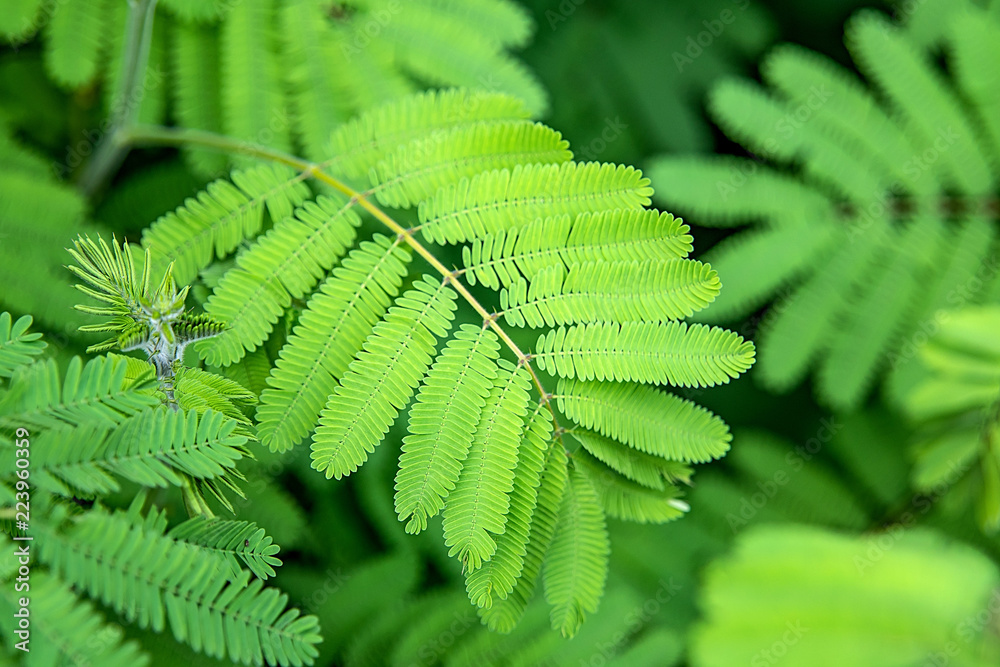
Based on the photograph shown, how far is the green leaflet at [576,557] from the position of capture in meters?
1.61

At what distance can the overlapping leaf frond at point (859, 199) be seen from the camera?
296 centimetres

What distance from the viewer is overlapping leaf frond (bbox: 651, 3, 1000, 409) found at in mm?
2965

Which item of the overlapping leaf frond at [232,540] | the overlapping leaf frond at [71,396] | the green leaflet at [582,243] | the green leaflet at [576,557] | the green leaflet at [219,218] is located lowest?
the green leaflet at [576,557]

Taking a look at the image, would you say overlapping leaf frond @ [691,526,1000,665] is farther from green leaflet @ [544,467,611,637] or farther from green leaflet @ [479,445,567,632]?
green leaflet @ [479,445,567,632]

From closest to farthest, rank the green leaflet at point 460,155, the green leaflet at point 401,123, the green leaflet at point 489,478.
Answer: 1. the green leaflet at point 489,478
2. the green leaflet at point 460,155
3. the green leaflet at point 401,123

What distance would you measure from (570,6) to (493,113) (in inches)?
76.3

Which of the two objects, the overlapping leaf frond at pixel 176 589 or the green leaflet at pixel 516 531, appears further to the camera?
the green leaflet at pixel 516 531

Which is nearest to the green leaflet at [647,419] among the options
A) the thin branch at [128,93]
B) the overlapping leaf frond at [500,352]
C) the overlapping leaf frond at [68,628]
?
the overlapping leaf frond at [500,352]

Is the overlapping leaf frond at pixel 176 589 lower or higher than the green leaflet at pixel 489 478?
lower

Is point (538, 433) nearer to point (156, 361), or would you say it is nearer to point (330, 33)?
point (156, 361)

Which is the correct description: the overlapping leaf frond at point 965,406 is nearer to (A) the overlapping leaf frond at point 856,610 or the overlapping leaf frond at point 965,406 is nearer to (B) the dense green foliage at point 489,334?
(B) the dense green foliage at point 489,334

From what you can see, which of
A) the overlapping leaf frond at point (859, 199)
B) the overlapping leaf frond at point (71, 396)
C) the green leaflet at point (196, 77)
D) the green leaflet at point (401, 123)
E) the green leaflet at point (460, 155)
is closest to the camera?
the overlapping leaf frond at point (71, 396)

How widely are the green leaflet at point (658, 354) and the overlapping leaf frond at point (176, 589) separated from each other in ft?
2.61

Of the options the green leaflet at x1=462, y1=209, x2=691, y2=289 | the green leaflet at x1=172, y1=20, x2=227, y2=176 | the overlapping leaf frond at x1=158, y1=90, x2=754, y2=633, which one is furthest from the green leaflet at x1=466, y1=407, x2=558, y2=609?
the green leaflet at x1=172, y1=20, x2=227, y2=176
